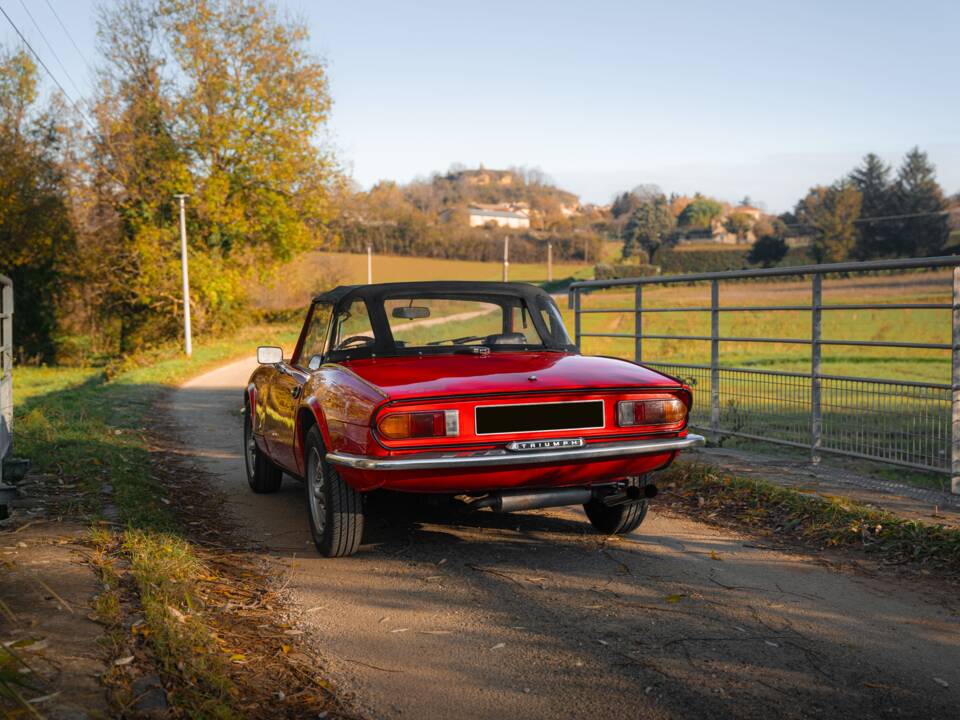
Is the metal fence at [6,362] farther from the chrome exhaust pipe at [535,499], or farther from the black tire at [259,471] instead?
the chrome exhaust pipe at [535,499]

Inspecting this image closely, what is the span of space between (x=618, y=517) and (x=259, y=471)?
122 inches

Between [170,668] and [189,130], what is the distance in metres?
35.5

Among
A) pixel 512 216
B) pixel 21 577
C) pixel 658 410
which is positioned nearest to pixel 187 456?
pixel 21 577

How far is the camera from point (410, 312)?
19.7ft

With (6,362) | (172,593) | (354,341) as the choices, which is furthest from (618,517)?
(6,362)

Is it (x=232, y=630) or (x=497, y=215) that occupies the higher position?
(x=497, y=215)

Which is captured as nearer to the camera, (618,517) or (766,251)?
(618,517)

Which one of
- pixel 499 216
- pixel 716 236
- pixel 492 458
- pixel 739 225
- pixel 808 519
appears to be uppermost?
pixel 499 216

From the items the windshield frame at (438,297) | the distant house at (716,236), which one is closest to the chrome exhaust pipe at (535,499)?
the windshield frame at (438,297)

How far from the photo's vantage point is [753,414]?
933cm

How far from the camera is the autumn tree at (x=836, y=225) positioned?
80.2 m

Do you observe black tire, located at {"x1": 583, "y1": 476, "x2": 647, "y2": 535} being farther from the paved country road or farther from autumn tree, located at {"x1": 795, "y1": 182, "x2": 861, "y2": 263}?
autumn tree, located at {"x1": 795, "y1": 182, "x2": 861, "y2": 263}

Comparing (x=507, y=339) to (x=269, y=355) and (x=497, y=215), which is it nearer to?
(x=269, y=355)

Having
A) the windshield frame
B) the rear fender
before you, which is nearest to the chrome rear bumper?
the rear fender
